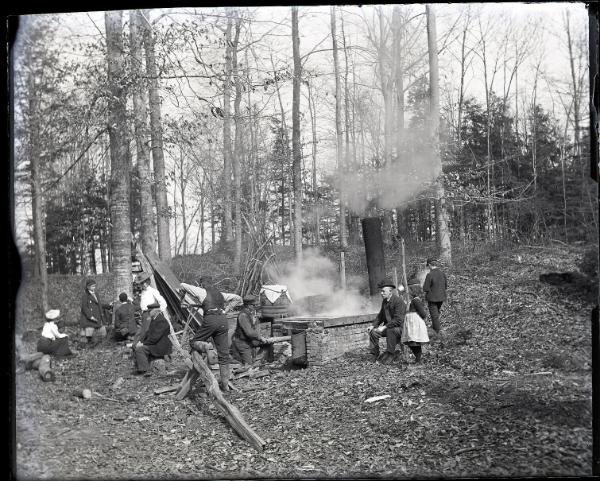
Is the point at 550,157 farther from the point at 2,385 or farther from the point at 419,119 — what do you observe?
the point at 2,385

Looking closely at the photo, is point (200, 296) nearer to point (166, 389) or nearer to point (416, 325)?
point (166, 389)

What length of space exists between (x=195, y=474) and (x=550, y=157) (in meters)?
4.93

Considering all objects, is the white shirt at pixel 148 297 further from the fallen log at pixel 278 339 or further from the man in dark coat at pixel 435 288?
the man in dark coat at pixel 435 288

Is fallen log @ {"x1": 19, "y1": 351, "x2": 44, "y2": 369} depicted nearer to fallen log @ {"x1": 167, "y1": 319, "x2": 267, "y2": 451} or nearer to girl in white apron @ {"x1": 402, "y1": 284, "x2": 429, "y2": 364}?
fallen log @ {"x1": 167, "y1": 319, "x2": 267, "y2": 451}

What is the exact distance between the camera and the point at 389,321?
7.18 meters

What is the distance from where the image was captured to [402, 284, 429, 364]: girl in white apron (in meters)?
6.47

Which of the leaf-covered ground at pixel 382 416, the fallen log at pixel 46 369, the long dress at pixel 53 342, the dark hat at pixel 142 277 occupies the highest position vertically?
the dark hat at pixel 142 277

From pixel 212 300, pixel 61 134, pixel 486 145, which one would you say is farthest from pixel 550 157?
pixel 61 134

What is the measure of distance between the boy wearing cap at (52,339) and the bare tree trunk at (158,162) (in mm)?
1475

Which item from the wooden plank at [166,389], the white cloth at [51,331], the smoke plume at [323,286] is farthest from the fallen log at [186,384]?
the smoke plume at [323,286]

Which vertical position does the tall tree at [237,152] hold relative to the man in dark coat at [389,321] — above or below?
above

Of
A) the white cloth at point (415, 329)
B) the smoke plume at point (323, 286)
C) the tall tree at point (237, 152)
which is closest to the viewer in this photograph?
the tall tree at point (237, 152)

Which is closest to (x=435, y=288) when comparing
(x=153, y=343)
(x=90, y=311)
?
(x=153, y=343)

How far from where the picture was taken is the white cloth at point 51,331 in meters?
4.46
